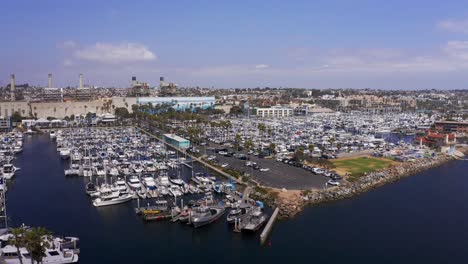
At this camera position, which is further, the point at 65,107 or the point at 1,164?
the point at 65,107

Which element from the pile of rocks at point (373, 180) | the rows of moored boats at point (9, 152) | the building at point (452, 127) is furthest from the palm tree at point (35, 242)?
the building at point (452, 127)

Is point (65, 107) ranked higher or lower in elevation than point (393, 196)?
higher

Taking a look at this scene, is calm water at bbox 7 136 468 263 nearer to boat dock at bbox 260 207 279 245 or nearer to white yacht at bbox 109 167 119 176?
boat dock at bbox 260 207 279 245

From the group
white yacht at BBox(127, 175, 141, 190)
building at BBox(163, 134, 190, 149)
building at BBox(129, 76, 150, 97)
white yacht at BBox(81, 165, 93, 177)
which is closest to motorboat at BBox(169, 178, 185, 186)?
white yacht at BBox(127, 175, 141, 190)


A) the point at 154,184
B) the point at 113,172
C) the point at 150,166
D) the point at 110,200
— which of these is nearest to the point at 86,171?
the point at 113,172

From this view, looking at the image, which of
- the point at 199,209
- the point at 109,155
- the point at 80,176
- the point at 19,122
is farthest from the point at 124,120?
the point at 199,209

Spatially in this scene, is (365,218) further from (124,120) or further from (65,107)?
(65,107)

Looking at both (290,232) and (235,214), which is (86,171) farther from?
(290,232)

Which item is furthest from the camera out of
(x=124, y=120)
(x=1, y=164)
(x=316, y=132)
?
(x=124, y=120)

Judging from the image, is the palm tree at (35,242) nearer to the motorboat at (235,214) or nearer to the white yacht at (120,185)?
the motorboat at (235,214)
